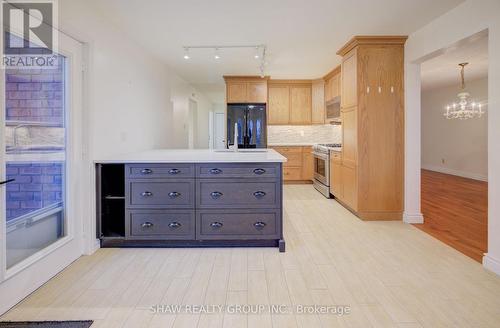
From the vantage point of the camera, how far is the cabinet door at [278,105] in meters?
7.28

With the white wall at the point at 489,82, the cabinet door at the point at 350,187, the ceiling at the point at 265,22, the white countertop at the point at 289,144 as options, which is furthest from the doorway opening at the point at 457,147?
the white countertop at the point at 289,144

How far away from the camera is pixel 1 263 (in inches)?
78.4

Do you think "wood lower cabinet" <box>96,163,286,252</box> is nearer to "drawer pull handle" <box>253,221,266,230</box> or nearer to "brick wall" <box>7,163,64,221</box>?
"drawer pull handle" <box>253,221,266,230</box>

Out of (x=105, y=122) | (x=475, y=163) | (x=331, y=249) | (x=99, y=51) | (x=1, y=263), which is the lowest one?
(x=331, y=249)

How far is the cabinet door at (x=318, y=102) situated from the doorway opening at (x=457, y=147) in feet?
6.59

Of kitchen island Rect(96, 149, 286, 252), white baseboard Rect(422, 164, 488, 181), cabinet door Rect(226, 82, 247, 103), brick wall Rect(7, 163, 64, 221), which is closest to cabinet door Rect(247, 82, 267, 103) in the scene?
cabinet door Rect(226, 82, 247, 103)

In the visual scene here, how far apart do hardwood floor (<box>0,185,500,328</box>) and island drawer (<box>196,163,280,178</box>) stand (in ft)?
2.35

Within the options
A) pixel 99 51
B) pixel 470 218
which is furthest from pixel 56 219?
pixel 470 218

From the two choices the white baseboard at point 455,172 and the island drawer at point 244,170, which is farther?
the white baseboard at point 455,172

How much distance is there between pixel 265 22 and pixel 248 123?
11.2ft

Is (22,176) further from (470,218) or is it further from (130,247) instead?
(470,218)

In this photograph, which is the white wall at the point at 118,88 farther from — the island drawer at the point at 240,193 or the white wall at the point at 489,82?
the white wall at the point at 489,82

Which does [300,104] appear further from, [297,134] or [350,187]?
[350,187]

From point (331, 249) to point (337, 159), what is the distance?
2.21m
